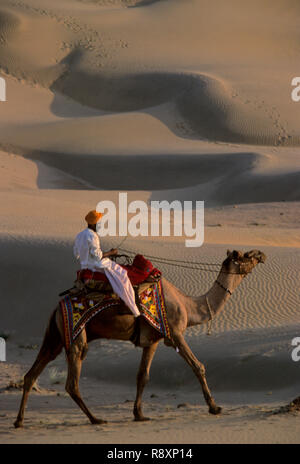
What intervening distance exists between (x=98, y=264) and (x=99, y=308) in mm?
532

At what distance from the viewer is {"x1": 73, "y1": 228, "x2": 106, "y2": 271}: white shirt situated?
9703 mm

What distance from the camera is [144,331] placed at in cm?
1003

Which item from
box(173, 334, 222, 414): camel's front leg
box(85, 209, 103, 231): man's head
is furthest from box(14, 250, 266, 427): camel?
box(85, 209, 103, 231): man's head

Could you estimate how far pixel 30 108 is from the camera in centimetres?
5438

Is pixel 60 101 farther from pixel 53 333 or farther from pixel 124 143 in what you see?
pixel 53 333

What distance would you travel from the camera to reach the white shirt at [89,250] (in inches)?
382

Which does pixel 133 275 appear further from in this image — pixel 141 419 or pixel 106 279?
pixel 141 419

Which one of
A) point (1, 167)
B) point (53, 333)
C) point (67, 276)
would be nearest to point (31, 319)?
point (67, 276)

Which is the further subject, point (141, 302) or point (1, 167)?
point (1, 167)

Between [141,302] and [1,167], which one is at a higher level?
[1,167]

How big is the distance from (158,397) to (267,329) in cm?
348

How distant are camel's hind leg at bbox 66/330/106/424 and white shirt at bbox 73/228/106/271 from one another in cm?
81

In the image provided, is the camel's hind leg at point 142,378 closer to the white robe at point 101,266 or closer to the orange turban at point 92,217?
the white robe at point 101,266

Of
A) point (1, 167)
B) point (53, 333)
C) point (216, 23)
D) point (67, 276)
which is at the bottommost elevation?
point (53, 333)
